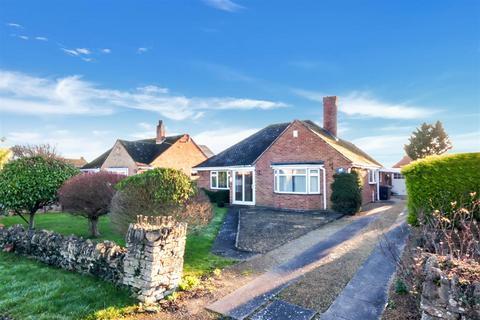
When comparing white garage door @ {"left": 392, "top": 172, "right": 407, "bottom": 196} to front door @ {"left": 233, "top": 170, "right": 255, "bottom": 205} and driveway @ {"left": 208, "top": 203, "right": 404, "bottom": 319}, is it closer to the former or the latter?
front door @ {"left": 233, "top": 170, "right": 255, "bottom": 205}

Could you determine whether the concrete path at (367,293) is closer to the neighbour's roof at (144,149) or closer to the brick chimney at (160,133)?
the neighbour's roof at (144,149)

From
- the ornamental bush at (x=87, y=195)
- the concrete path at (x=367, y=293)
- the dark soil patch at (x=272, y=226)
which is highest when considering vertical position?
the ornamental bush at (x=87, y=195)

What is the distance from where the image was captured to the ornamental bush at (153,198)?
801cm

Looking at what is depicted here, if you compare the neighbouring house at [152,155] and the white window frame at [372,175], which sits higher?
the neighbouring house at [152,155]

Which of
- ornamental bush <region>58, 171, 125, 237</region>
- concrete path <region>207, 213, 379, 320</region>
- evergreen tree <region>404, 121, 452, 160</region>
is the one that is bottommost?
concrete path <region>207, 213, 379, 320</region>

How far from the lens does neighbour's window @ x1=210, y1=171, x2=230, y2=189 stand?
2244 centimetres

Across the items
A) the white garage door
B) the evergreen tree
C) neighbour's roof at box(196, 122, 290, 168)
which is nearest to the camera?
neighbour's roof at box(196, 122, 290, 168)

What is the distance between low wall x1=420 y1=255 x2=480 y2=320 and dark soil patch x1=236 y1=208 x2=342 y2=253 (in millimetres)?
5796

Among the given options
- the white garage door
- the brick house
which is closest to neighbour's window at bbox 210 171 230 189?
the brick house

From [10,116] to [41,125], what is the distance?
101 inches

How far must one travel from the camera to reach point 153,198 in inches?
317

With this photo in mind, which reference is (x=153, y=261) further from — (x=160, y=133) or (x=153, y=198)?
(x=160, y=133)

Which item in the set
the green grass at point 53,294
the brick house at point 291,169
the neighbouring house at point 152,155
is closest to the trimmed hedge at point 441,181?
the brick house at point 291,169

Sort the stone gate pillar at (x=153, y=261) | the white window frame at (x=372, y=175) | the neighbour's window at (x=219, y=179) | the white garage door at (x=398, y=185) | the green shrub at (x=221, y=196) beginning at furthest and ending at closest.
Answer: the white garage door at (x=398, y=185) < the neighbour's window at (x=219, y=179) < the white window frame at (x=372, y=175) < the green shrub at (x=221, y=196) < the stone gate pillar at (x=153, y=261)
